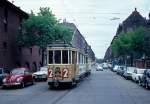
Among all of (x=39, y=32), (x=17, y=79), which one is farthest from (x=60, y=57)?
(x=39, y=32)

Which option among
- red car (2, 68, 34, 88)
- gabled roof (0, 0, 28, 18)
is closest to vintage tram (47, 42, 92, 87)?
red car (2, 68, 34, 88)

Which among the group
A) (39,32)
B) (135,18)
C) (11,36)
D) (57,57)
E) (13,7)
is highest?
(135,18)

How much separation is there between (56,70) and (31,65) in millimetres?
28992

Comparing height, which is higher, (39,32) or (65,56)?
(39,32)

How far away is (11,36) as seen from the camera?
4738 centimetres

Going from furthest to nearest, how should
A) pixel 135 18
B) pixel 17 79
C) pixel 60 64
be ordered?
pixel 135 18, pixel 17 79, pixel 60 64

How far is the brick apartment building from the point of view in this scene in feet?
144

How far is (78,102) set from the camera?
20359 millimetres

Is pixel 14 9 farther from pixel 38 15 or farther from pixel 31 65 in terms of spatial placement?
pixel 31 65

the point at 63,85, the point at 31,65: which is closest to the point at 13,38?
the point at 31,65

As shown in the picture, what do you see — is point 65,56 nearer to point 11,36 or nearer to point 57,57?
point 57,57

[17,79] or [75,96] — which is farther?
[17,79]

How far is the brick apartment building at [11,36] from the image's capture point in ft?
144

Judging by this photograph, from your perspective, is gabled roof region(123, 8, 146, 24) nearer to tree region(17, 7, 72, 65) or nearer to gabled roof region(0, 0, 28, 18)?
gabled roof region(0, 0, 28, 18)
